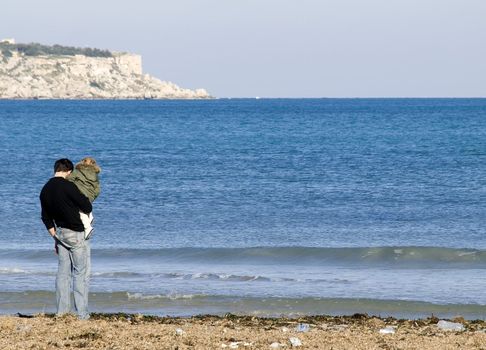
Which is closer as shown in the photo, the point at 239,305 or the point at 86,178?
the point at 86,178

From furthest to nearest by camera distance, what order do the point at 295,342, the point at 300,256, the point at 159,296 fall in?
the point at 300,256, the point at 159,296, the point at 295,342

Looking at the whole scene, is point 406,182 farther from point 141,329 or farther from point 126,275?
point 141,329

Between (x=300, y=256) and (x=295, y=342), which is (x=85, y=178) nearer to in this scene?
(x=295, y=342)

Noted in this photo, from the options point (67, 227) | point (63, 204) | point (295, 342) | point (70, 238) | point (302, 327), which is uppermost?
point (63, 204)

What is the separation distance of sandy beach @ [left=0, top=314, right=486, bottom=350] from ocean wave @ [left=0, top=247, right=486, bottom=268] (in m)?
6.18

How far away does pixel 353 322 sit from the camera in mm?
→ 11414

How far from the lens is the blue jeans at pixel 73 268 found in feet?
35.0

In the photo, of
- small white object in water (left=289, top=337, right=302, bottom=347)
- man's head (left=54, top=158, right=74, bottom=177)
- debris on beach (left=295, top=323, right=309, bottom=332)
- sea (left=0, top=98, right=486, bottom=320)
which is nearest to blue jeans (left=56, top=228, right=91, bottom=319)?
man's head (left=54, top=158, right=74, bottom=177)

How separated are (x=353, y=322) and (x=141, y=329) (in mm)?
2626

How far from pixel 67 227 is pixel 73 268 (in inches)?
22.6

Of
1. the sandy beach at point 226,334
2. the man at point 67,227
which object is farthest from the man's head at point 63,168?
the sandy beach at point 226,334

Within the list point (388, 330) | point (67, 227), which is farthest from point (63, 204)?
point (388, 330)

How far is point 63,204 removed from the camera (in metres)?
10.5

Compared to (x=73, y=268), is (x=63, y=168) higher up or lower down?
higher up
